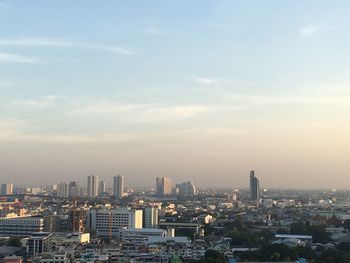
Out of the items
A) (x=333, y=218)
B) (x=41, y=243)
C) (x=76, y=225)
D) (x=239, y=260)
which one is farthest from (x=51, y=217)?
(x=333, y=218)

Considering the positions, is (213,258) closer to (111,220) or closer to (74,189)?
(111,220)

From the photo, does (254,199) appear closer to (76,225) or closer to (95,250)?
(76,225)

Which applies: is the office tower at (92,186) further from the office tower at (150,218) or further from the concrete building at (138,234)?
the concrete building at (138,234)

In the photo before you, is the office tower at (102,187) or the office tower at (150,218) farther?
the office tower at (102,187)

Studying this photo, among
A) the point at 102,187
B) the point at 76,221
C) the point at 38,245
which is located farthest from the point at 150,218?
the point at 102,187

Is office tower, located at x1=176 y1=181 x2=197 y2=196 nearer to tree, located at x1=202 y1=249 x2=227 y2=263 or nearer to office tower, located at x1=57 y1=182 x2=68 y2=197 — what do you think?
office tower, located at x1=57 y1=182 x2=68 y2=197

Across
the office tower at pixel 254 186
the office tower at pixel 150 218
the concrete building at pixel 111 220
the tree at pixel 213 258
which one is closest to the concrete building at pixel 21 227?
the concrete building at pixel 111 220

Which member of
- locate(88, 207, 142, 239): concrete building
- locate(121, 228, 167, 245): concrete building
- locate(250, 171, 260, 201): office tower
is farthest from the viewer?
locate(250, 171, 260, 201): office tower

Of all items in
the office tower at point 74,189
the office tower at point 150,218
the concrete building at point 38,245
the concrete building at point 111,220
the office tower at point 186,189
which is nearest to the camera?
the concrete building at point 38,245

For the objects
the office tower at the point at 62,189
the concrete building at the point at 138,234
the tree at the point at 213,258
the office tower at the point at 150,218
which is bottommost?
the tree at the point at 213,258

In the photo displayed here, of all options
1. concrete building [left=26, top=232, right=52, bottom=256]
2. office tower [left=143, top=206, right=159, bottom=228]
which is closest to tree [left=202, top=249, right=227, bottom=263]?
concrete building [left=26, top=232, right=52, bottom=256]

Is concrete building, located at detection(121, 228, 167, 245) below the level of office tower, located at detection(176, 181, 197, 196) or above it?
below
